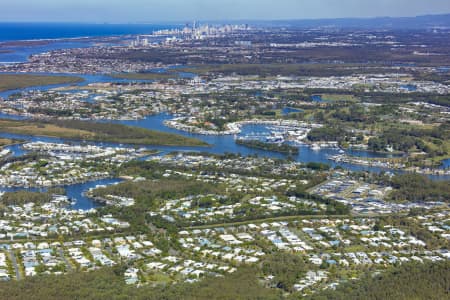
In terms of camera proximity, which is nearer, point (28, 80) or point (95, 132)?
point (95, 132)

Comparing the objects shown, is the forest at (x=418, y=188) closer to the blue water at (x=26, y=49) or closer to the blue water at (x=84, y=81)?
the blue water at (x=84, y=81)

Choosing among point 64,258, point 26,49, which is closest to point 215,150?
point 64,258

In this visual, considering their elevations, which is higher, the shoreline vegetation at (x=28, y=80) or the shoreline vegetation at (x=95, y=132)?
the shoreline vegetation at (x=28, y=80)

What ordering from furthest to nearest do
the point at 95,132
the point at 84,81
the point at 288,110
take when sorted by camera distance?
the point at 84,81 → the point at 288,110 → the point at 95,132

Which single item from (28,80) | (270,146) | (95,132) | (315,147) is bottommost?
(315,147)

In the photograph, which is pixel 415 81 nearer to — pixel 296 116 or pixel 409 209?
pixel 296 116

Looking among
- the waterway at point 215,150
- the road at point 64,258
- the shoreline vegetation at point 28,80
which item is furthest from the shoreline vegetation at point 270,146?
the shoreline vegetation at point 28,80

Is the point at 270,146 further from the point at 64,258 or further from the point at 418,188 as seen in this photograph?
the point at 64,258

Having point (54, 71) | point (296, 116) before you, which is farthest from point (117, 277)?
point (54, 71)
